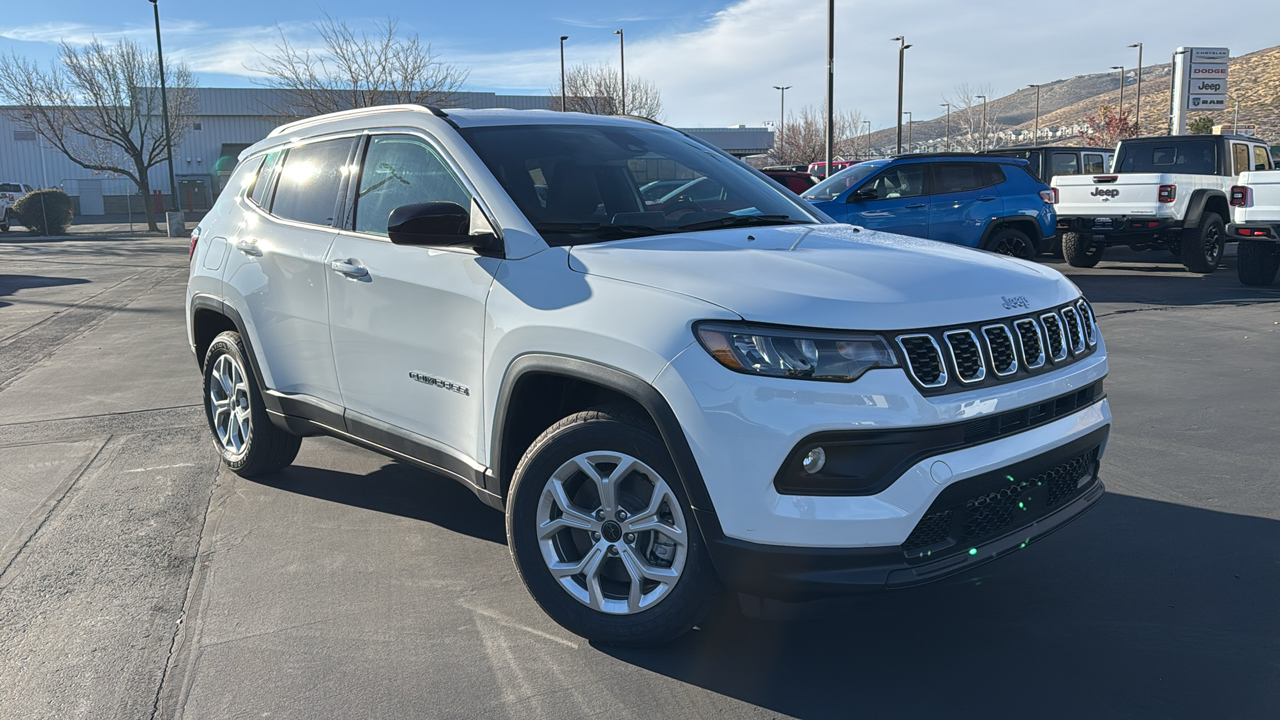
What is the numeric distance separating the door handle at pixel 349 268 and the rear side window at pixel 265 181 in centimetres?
98

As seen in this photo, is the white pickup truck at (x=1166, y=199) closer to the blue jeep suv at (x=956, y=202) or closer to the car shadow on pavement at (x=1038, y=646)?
the blue jeep suv at (x=956, y=202)

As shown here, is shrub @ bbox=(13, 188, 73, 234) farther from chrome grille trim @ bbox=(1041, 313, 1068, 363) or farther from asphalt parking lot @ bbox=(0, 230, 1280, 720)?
chrome grille trim @ bbox=(1041, 313, 1068, 363)

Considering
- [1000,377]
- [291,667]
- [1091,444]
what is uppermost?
[1000,377]

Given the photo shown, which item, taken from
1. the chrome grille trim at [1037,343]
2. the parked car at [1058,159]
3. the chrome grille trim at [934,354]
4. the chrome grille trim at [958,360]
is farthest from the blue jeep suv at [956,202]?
the chrome grille trim at [934,354]

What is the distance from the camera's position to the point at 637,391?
2.84 m

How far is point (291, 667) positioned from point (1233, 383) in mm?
6630

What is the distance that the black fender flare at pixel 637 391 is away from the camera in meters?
2.76

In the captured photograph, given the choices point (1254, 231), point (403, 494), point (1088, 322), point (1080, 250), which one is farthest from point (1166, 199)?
point (403, 494)

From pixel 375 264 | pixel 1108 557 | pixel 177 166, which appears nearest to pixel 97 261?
pixel 375 264

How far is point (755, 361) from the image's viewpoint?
8.80 feet

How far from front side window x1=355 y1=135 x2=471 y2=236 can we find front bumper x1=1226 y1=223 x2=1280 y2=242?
36.2 ft

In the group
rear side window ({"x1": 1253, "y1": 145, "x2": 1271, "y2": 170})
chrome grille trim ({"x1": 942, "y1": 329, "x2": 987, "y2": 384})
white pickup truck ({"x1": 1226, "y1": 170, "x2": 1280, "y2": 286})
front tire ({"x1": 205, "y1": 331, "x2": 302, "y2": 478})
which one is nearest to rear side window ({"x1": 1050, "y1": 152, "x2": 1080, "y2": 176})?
rear side window ({"x1": 1253, "y1": 145, "x2": 1271, "y2": 170})

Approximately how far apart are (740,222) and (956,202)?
1004cm

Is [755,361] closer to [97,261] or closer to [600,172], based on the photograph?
[600,172]
